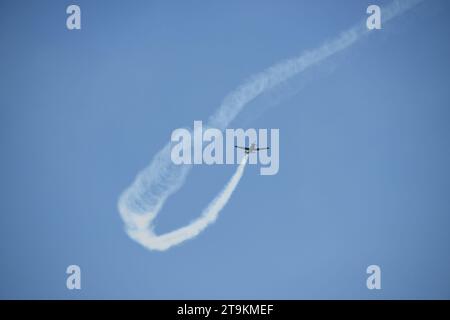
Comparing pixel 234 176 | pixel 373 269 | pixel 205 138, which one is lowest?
pixel 373 269

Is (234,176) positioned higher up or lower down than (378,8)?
lower down
